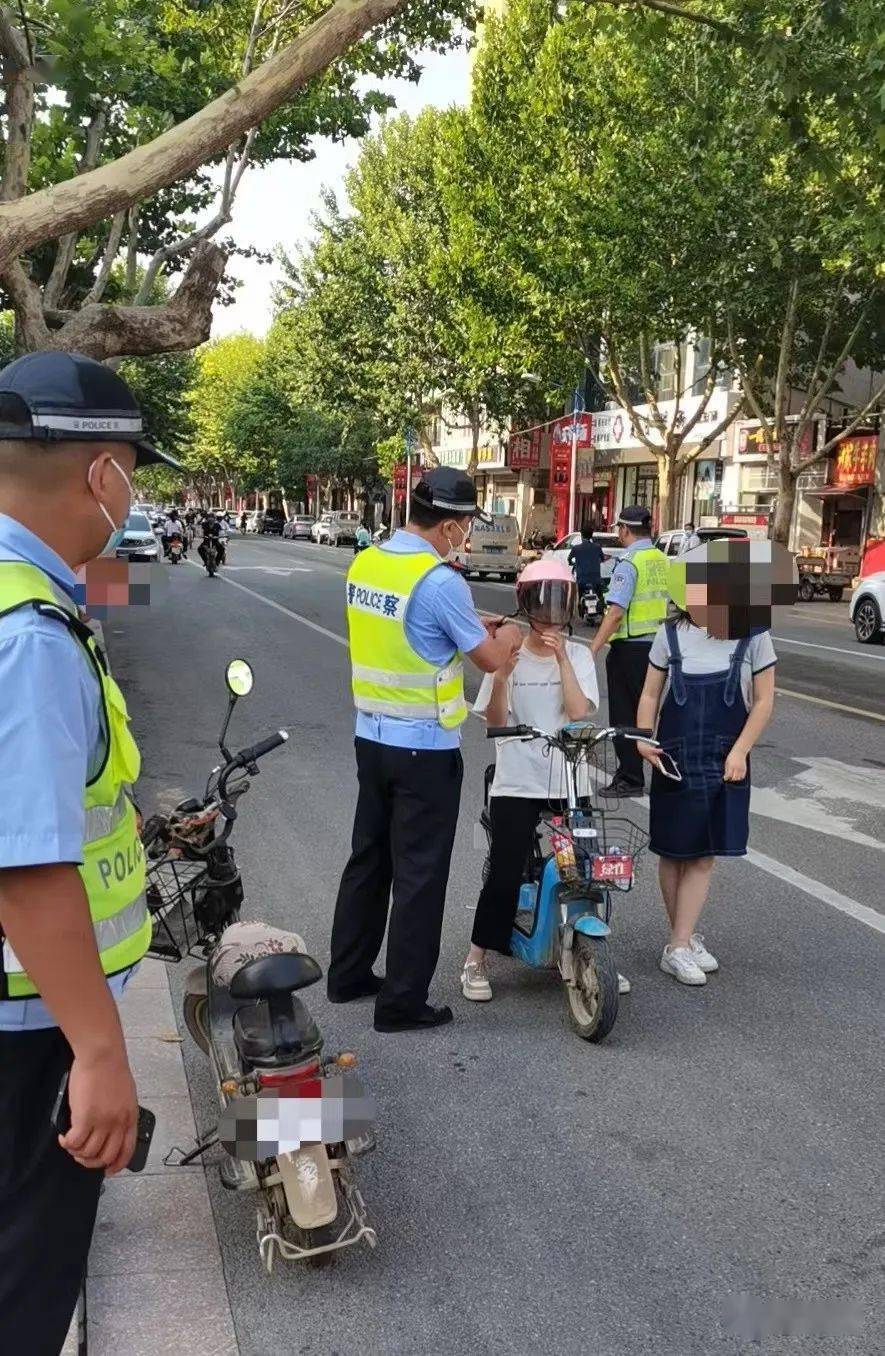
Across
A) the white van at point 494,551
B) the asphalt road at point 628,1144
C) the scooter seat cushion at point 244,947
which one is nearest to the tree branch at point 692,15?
the asphalt road at point 628,1144

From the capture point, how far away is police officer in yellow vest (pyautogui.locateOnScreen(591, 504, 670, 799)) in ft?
27.4

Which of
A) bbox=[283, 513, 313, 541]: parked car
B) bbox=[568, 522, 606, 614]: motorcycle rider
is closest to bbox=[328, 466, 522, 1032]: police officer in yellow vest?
bbox=[568, 522, 606, 614]: motorcycle rider

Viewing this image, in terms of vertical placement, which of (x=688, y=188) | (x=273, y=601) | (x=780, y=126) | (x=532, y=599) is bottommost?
(x=273, y=601)

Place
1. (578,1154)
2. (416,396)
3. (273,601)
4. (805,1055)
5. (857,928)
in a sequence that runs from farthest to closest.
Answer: (416,396) → (273,601) → (857,928) → (805,1055) → (578,1154)

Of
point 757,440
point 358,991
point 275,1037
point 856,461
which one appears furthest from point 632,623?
point 757,440

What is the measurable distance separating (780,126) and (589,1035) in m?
10.2

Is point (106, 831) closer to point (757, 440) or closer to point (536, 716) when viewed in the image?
→ point (536, 716)

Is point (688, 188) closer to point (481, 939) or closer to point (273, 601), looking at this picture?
point (273, 601)

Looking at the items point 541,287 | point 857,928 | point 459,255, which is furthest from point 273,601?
point 857,928

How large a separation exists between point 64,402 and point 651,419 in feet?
121

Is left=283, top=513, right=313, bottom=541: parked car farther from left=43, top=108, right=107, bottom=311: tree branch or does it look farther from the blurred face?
the blurred face

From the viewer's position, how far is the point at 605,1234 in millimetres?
3156

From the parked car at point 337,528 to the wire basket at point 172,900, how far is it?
5596 centimetres

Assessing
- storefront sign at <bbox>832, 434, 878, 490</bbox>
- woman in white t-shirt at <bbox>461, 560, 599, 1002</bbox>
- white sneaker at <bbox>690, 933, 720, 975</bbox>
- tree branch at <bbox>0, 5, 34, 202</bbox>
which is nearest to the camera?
woman in white t-shirt at <bbox>461, 560, 599, 1002</bbox>
